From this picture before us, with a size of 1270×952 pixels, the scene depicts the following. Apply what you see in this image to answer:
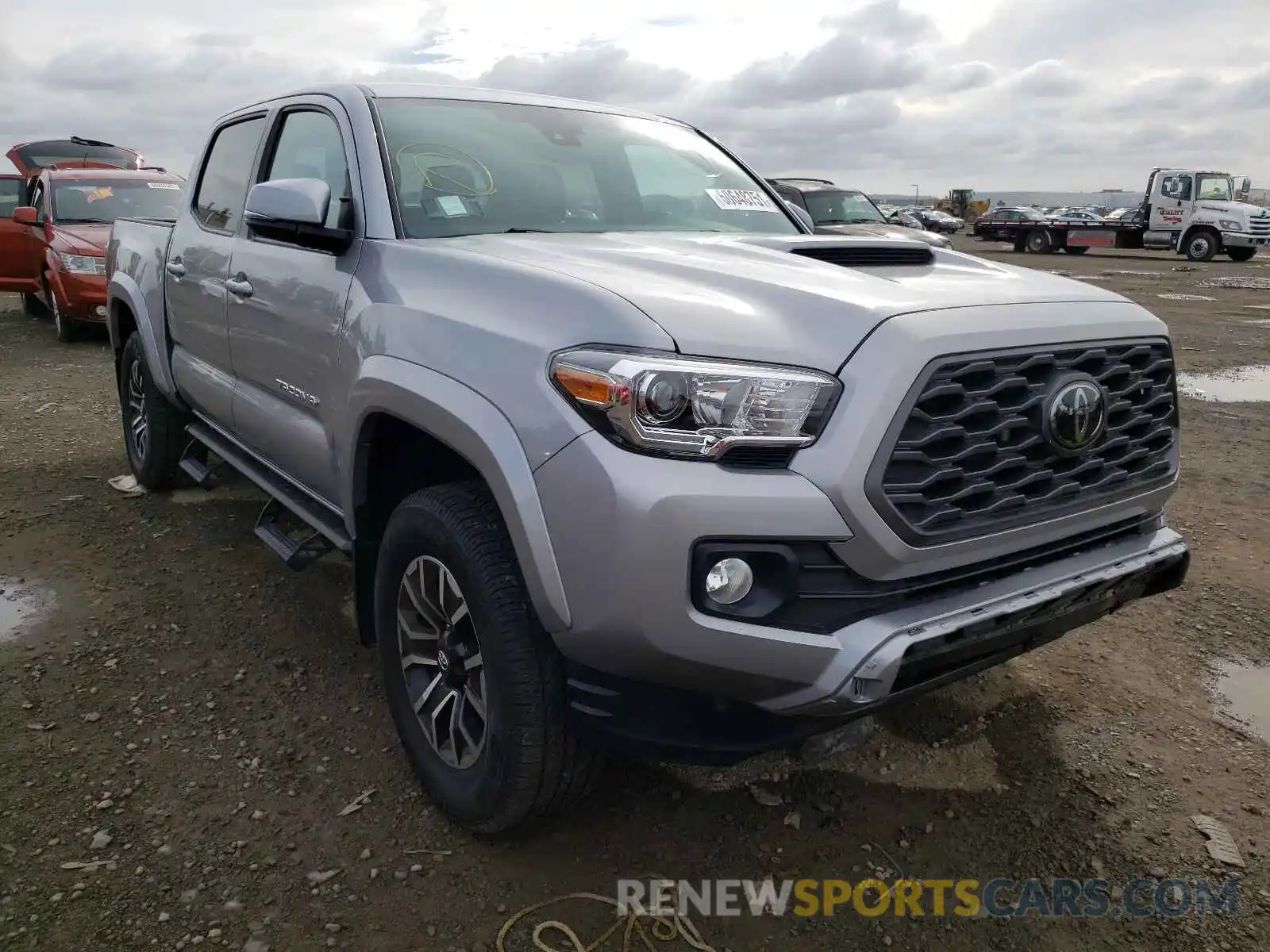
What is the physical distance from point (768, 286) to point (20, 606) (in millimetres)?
3243

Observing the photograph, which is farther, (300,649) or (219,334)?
(219,334)

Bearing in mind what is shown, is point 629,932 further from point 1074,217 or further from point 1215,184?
point 1074,217

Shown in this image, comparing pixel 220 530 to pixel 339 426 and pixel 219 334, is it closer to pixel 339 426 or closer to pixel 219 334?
pixel 219 334

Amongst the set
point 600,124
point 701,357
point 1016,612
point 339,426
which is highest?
point 600,124

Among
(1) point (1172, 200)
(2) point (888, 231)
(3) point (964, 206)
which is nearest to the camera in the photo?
(2) point (888, 231)

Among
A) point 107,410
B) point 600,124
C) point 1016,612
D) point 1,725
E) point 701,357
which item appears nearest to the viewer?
point 701,357

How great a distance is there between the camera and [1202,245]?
1013 inches

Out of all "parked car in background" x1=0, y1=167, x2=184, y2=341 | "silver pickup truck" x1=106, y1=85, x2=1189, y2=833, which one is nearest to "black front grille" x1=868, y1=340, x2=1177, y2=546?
"silver pickup truck" x1=106, y1=85, x2=1189, y2=833

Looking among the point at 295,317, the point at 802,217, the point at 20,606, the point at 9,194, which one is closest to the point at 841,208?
the point at 9,194

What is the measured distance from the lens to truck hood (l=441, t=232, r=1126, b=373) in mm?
1981

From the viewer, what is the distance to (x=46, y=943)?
2148mm

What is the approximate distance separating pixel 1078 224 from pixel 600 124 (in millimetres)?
28183

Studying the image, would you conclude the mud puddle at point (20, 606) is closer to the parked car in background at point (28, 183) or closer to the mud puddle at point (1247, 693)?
the mud puddle at point (1247, 693)

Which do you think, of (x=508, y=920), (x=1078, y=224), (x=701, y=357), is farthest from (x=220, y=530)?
(x=1078, y=224)
